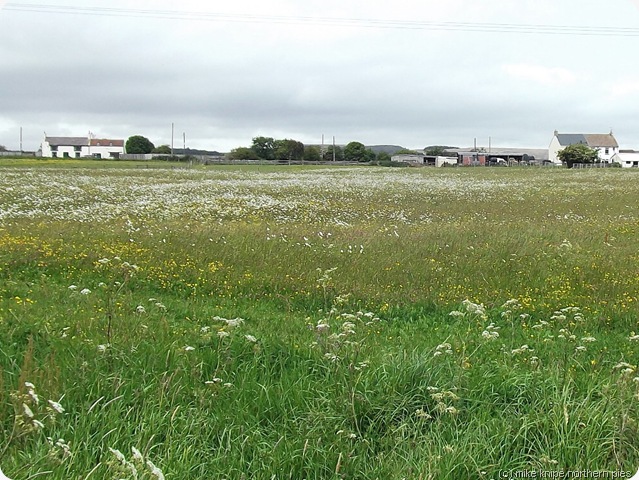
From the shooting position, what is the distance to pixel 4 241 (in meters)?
11.4

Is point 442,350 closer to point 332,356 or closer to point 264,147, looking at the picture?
point 332,356

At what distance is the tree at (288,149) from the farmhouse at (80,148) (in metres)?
A: 22.2

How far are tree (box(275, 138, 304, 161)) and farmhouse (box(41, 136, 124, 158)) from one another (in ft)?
73.0

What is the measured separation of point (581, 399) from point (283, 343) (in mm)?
2922

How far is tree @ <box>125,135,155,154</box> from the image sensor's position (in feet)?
214

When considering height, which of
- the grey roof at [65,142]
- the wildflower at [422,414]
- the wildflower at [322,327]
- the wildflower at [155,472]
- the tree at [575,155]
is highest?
the tree at [575,155]

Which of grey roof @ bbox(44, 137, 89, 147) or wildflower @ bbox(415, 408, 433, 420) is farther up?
grey roof @ bbox(44, 137, 89, 147)

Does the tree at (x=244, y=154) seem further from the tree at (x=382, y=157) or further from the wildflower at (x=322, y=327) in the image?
the wildflower at (x=322, y=327)

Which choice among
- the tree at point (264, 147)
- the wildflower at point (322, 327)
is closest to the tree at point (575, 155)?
the tree at point (264, 147)

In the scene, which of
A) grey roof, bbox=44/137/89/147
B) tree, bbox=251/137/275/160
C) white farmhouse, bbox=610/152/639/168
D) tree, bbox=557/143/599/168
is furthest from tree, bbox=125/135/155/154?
white farmhouse, bbox=610/152/639/168

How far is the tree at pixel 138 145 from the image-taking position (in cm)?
6538

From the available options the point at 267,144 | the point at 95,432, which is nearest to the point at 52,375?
the point at 95,432

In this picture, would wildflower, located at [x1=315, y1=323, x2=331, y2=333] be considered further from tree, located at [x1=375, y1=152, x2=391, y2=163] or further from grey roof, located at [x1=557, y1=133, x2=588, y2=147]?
grey roof, located at [x1=557, y1=133, x2=588, y2=147]

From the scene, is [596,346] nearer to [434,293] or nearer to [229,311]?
[434,293]
